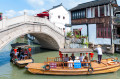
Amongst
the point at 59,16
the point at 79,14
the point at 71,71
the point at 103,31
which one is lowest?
the point at 71,71

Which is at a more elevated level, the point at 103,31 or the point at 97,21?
the point at 97,21

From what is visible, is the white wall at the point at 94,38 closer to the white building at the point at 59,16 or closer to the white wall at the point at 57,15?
the white building at the point at 59,16

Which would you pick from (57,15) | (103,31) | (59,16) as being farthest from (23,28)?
(59,16)

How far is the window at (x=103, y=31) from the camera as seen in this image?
53.9 feet

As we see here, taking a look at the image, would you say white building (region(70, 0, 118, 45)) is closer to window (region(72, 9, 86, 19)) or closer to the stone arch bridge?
window (region(72, 9, 86, 19))

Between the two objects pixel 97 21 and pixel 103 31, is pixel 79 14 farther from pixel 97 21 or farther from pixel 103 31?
pixel 103 31

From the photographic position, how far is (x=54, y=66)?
29.3 ft

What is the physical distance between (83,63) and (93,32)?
1027cm

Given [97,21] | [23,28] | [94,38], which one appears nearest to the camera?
[23,28]

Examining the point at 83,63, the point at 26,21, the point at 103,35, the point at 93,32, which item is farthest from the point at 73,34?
the point at 83,63

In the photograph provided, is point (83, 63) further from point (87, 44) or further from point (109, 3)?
point (109, 3)

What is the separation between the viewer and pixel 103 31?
16.9 metres

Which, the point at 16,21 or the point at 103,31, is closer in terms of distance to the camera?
the point at 16,21

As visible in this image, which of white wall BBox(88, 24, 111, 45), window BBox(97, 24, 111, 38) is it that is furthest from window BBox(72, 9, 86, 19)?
window BBox(97, 24, 111, 38)
